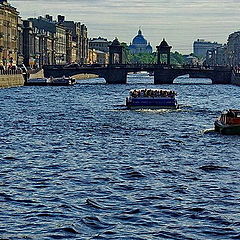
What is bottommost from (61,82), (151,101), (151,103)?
(61,82)

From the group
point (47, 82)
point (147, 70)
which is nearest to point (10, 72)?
point (47, 82)

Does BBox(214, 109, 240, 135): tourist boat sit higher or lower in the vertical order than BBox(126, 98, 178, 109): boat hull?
higher

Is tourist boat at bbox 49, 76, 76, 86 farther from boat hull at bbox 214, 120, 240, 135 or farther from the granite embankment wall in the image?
boat hull at bbox 214, 120, 240, 135

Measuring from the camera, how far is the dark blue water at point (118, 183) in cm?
1961

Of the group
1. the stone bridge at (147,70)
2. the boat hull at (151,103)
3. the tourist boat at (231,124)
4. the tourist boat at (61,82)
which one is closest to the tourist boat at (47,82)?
the tourist boat at (61,82)

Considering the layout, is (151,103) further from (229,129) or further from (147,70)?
(147,70)

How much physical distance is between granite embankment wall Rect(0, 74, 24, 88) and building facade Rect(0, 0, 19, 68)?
16.0 meters

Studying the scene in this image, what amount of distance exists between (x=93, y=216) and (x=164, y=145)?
14652mm

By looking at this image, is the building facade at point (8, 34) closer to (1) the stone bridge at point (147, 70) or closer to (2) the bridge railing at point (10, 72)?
(1) the stone bridge at point (147, 70)

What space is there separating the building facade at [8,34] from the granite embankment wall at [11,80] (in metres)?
16.0

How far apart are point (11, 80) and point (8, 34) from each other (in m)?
36.8

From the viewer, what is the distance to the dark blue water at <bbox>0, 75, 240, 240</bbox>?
19.6 meters

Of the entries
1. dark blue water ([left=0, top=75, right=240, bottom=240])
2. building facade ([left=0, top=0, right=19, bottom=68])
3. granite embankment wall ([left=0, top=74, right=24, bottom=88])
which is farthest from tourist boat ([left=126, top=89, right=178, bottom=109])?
building facade ([left=0, top=0, right=19, bottom=68])

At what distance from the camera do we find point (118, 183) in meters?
24.8
